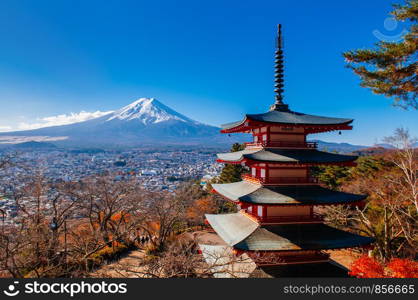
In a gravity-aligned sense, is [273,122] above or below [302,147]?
above

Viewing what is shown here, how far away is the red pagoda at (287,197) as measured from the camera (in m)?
9.23

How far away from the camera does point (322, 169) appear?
29.6 meters

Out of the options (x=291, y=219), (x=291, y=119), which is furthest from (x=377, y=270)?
(x=291, y=119)

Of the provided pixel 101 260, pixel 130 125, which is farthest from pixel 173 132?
pixel 101 260

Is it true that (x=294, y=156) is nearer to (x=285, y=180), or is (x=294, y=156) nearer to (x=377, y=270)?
(x=285, y=180)

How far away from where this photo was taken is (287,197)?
9578 millimetres

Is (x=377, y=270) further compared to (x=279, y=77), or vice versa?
(x=279, y=77)

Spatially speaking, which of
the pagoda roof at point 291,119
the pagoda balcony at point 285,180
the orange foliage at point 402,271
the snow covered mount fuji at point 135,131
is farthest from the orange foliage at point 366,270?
the snow covered mount fuji at point 135,131

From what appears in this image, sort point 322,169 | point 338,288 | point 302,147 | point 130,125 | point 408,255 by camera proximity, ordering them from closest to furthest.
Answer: point 338,288 < point 302,147 < point 408,255 < point 322,169 < point 130,125

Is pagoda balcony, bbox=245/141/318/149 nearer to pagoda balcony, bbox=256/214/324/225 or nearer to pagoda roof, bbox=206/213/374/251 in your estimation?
pagoda balcony, bbox=256/214/324/225

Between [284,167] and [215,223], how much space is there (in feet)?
14.7

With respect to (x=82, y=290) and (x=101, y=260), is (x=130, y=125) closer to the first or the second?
(x=101, y=260)

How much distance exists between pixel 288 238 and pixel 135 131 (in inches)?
5363

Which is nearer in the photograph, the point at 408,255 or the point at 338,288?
the point at 338,288
